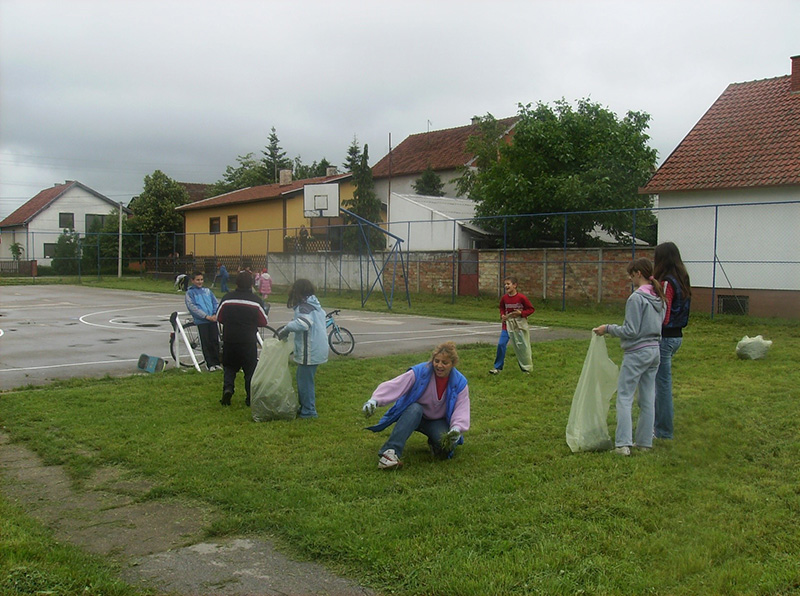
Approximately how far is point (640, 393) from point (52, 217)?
6553cm

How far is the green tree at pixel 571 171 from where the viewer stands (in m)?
26.8

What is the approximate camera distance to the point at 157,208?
5459 cm

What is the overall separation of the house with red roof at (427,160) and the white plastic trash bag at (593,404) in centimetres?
3494

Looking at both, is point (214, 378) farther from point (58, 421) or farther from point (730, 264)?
point (730, 264)

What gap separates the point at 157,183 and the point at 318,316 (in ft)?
168

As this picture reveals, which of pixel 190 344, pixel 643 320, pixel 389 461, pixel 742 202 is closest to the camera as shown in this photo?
pixel 389 461

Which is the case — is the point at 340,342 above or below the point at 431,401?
below

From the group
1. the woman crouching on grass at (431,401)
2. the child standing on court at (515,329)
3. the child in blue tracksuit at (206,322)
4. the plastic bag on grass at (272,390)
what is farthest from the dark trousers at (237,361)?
the child standing on court at (515,329)

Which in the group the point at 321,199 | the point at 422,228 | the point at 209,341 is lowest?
the point at 209,341

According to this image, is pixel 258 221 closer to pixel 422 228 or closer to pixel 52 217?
pixel 422 228

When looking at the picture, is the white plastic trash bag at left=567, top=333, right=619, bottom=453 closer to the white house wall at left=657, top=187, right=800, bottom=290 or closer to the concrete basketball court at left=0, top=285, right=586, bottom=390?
the concrete basketball court at left=0, top=285, right=586, bottom=390

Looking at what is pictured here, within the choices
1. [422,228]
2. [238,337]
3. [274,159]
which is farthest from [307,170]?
[238,337]

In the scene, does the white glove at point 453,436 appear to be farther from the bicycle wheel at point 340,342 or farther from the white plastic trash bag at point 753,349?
the white plastic trash bag at point 753,349

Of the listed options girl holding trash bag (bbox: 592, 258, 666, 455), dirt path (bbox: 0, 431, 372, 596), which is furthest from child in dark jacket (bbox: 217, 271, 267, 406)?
girl holding trash bag (bbox: 592, 258, 666, 455)
